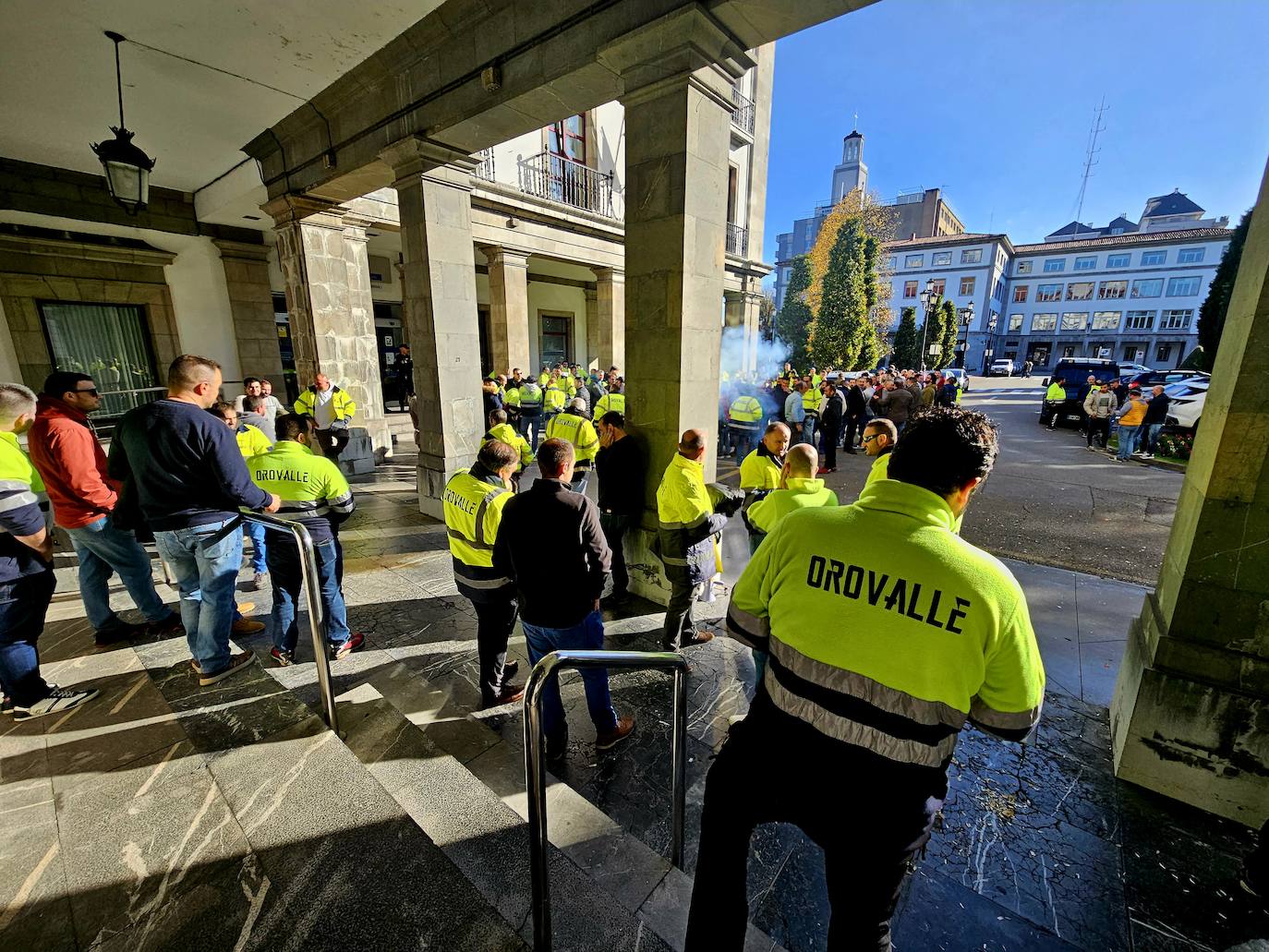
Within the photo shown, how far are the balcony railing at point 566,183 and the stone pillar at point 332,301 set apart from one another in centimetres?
471

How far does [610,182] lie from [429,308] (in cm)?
1018

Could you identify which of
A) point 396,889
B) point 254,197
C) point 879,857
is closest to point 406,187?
point 254,197

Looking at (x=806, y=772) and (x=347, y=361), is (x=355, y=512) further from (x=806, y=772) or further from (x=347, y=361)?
(x=806, y=772)

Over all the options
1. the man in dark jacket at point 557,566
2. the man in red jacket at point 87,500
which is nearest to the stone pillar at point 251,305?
the man in red jacket at point 87,500

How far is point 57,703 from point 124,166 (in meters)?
5.02

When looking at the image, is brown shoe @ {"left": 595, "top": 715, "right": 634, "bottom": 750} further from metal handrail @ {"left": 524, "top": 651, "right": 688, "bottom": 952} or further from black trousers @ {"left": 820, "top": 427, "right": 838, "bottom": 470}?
black trousers @ {"left": 820, "top": 427, "right": 838, "bottom": 470}

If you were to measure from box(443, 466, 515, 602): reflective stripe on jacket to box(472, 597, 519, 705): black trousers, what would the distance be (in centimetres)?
7

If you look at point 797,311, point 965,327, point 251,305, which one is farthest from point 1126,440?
point 965,327

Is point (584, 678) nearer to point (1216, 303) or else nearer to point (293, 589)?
point (293, 589)

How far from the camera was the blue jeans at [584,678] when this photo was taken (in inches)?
107

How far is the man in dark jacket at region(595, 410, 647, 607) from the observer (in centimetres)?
441

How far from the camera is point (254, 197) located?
8.45 meters

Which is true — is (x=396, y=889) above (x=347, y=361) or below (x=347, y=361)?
below

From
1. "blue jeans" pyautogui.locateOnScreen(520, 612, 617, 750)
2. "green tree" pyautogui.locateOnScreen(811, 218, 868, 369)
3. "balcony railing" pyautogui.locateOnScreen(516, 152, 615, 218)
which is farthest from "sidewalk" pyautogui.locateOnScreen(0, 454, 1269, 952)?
"green tree" pyautogui.locateOnScreen(811, 218, 868, 369)
